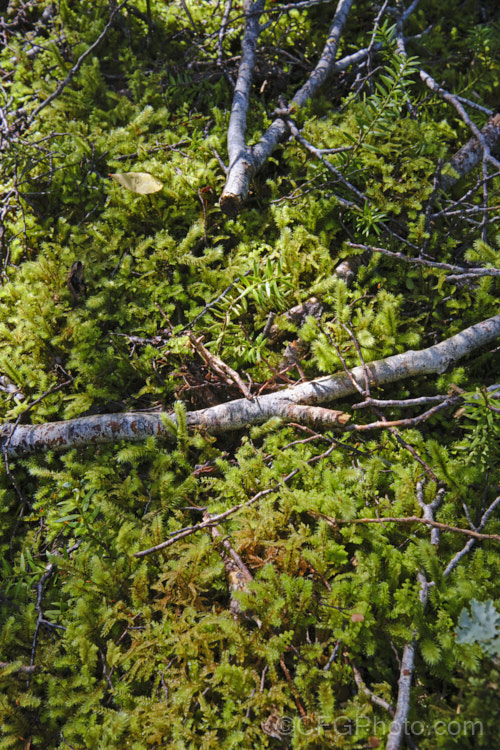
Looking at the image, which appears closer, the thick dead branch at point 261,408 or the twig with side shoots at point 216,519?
the twig with side shoots at point 216,519

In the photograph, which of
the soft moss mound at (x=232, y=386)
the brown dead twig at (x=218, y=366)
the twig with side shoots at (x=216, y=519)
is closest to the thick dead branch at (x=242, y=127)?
the soft moss mound at (x=232, y=386)

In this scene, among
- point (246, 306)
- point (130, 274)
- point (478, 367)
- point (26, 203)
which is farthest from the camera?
point (26, 203)

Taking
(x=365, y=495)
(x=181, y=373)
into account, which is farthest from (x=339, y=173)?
(x=365, y=495)

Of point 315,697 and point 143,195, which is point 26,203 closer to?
point 143,195

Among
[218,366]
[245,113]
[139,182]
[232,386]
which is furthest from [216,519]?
[245,113]

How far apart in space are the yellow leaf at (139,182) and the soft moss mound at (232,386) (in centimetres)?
13

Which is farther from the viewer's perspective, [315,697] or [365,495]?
[365,495]

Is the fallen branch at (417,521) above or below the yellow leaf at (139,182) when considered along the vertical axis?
below

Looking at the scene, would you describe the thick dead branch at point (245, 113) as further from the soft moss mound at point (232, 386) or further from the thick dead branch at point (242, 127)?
the soft moss mound at point (232, 386)

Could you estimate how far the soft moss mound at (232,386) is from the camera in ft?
7.09

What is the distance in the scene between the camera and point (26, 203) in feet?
13.8

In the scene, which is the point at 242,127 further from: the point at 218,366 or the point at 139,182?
the point at 218,366

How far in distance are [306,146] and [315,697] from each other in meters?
3.96

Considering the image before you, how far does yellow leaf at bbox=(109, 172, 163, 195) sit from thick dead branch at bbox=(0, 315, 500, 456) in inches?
79.1
